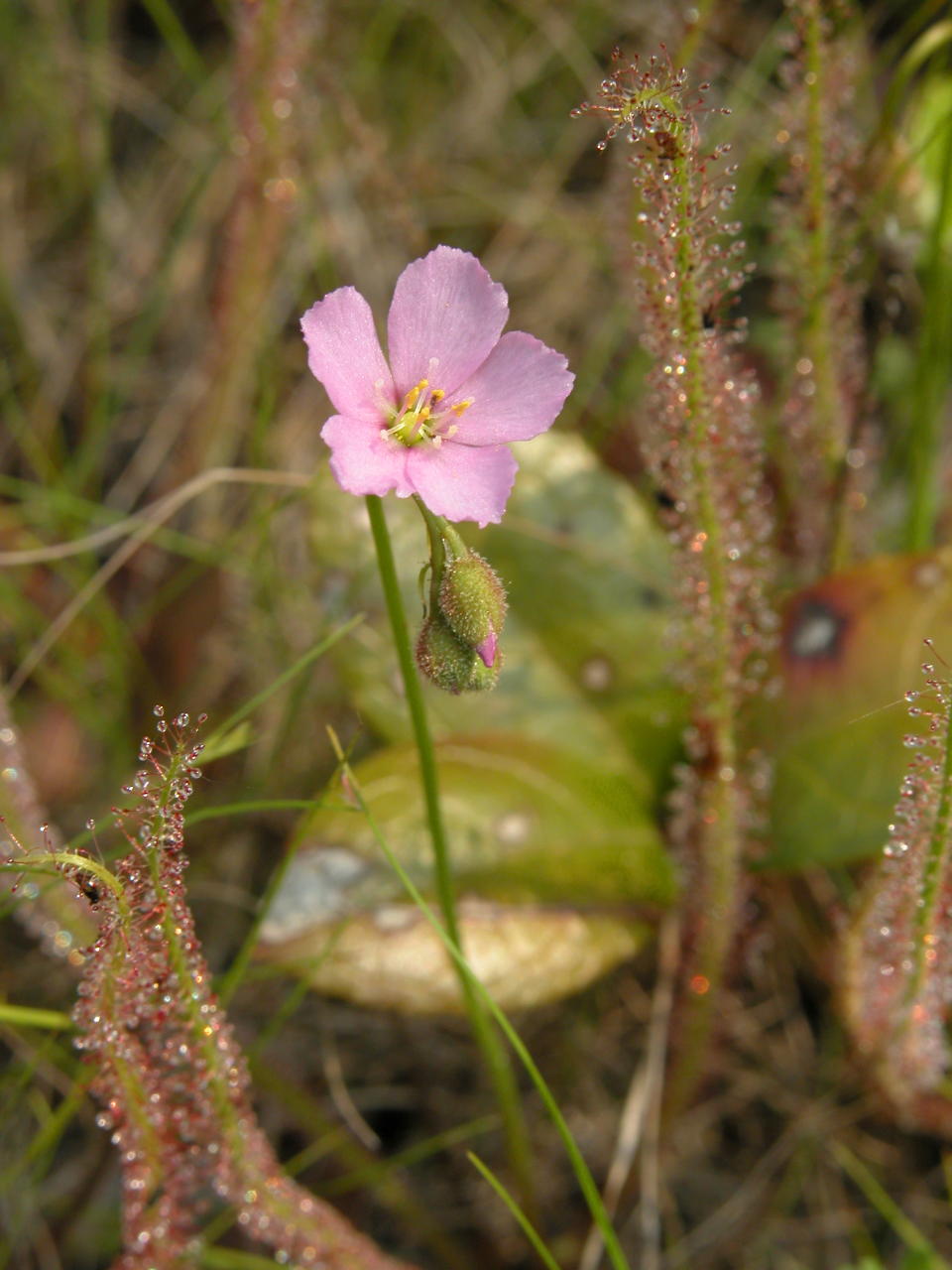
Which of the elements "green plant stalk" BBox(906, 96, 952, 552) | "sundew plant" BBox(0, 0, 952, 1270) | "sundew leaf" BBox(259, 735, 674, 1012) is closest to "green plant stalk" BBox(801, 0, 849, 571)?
"sundew plant" BBox(0, 0, 952, 1270)

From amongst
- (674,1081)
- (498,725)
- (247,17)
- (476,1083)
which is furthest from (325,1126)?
(247,17)

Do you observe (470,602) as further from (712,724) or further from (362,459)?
(712,724)

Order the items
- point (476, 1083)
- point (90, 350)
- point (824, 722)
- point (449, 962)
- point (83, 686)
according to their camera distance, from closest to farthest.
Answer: point (449, 962), point (824, 722), point (476, 1083), point (83, 686), point (90, 350)

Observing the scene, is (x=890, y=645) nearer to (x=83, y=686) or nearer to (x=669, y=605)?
(x=669, y=605)

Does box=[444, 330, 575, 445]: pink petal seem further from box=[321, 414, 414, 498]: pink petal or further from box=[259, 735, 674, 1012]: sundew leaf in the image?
box=[259, 735, 674, 1012]: sundew leaf

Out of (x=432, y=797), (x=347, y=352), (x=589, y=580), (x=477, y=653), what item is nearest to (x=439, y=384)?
(x=347, y=352)

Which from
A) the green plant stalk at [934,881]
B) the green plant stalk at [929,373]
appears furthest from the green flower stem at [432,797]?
the green plant stalk at [929,373]

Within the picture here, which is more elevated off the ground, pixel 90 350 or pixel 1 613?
pixel 90 350

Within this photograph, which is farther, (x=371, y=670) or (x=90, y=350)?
(x=90, y=350)
